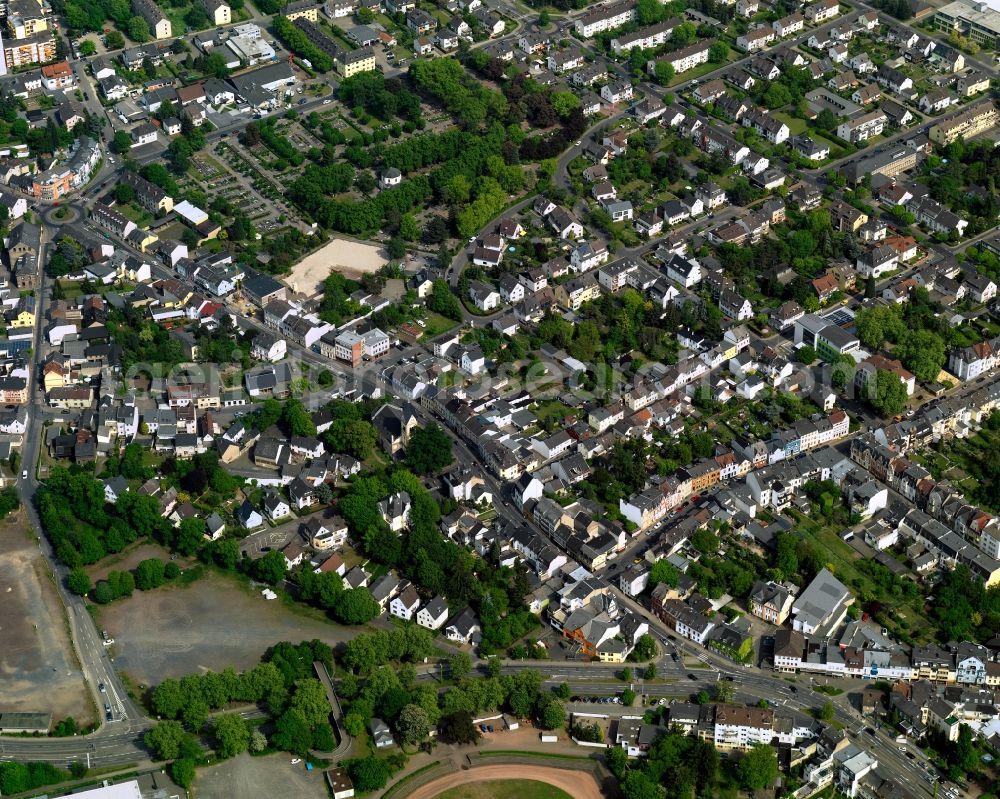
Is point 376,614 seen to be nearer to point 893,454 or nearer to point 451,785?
point 451,785

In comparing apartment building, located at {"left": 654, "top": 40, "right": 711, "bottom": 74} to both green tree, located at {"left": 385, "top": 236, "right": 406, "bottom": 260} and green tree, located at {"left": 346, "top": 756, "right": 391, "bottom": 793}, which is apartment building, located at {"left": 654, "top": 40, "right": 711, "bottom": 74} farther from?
green tree, located at {"left": 346, "top": 756, "right": 391, "bottom": 793}

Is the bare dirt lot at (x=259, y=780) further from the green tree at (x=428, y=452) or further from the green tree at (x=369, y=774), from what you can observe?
the green tree at (x=428, y=452)

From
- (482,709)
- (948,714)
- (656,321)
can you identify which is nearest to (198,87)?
(656,321)

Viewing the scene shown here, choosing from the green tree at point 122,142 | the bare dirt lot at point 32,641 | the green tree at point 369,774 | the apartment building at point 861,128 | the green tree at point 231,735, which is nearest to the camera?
the green tree at point 369,774

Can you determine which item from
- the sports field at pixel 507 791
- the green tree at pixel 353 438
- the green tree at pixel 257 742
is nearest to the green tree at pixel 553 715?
the sports field at pixel 507 791

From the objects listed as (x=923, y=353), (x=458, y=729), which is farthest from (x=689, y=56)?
(x=458, y=729)

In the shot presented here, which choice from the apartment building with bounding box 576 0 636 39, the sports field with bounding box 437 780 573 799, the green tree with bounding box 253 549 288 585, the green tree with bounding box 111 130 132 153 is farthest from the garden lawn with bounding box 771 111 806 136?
the sports field with bounding box 437 780 573 799

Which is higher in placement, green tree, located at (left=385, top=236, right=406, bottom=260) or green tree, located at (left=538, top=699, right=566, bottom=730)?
green tree, located at (left=385, top=236, right=406, bottom=260)
